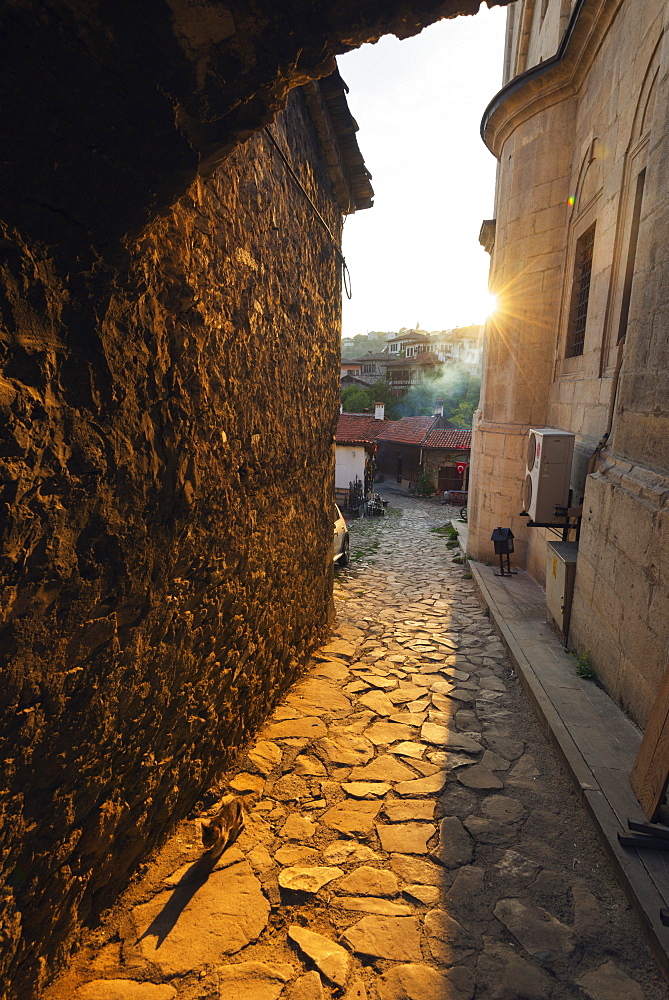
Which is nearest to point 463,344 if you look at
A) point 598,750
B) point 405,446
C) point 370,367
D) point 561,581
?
point 370,367

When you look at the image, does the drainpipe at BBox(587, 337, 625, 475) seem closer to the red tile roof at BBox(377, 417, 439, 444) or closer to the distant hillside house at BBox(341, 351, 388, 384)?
the red tile roof at BBox(377, 417, 439, 444)

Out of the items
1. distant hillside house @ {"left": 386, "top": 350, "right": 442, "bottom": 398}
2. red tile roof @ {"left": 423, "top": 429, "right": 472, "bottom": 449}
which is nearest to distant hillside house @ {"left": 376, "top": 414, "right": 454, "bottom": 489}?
red tile roof @ {"left": 423, "top": 429, "right": 472, "bottom": 449}

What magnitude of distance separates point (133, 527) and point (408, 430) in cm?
3128

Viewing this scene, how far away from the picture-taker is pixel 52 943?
246 cm

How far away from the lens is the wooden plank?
3389 millimetres

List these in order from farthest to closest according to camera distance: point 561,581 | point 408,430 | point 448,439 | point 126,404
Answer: point 408,430 → point 448,439 → point 561,581 → point 126,404

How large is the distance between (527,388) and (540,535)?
9.76 ft

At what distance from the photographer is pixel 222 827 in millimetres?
3400

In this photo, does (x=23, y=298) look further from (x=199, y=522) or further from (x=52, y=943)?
(x=52, y=943)

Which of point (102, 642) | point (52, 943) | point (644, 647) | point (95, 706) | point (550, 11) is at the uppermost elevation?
point (550, 11)

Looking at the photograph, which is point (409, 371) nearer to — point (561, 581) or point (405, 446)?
point (405, 446)

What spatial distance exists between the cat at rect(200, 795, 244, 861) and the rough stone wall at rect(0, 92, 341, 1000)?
0.25 metres

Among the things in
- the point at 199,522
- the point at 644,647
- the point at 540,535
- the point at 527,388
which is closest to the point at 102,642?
the point at 199,522

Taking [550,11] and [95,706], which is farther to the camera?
[550,11]
